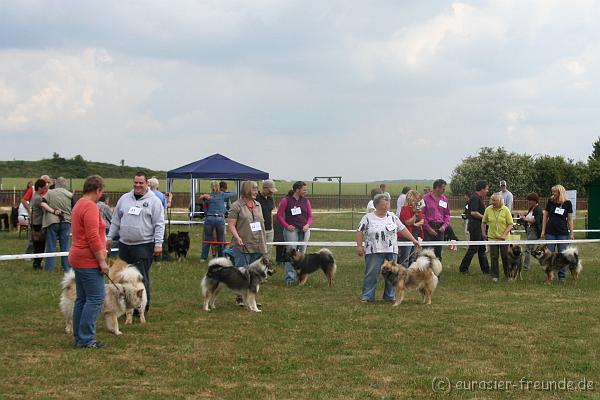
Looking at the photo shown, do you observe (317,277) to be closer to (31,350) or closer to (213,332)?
(213,332)

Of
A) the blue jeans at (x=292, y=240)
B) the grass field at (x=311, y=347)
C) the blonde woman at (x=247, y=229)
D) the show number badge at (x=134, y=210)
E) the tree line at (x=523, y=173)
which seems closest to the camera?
the grass field at (x=311, y=347)

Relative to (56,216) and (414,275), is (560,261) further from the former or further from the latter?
(56,216)

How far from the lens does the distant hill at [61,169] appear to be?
64188mm

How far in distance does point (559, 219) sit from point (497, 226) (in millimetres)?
1224

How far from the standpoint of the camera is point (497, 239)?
438 inches

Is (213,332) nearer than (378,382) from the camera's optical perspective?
No

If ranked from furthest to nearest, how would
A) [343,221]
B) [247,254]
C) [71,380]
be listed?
[343,221] → [247,254] → [71,380]

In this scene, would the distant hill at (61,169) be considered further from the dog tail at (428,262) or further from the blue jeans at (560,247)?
the dog tail at (428,262)

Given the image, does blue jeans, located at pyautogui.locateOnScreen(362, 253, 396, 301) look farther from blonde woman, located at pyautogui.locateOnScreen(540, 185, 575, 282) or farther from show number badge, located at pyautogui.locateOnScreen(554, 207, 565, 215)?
show number badge, located at pyautogui.locateOnScreen(554, 207, 565, 215)

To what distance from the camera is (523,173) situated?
151 ft

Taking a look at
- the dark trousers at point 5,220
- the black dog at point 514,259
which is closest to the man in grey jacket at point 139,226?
the black dog at point 514,259

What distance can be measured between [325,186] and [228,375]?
268 ft

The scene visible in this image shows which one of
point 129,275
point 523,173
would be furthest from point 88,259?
point 523,173

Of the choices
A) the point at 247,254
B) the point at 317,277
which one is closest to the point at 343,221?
the point at 317,277
